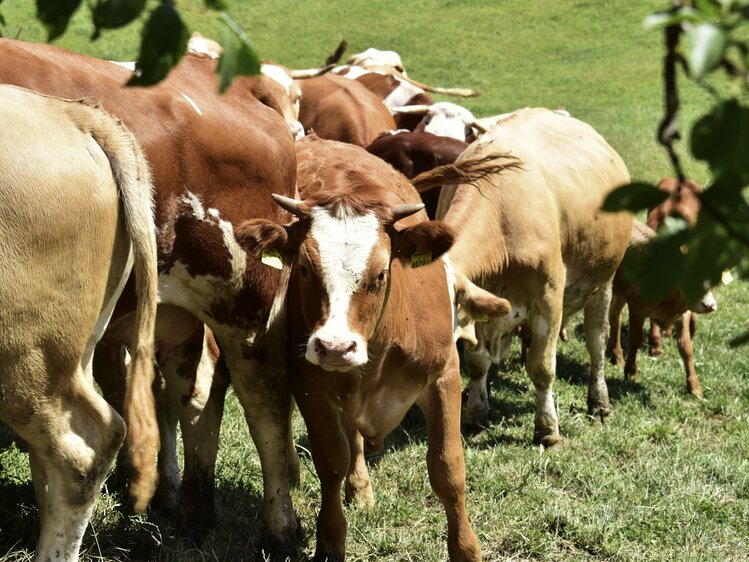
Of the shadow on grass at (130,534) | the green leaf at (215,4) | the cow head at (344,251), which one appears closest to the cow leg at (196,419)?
the shadow on grass at (130,534)

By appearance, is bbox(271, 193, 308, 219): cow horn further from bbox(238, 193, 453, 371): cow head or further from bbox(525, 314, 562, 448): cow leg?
bbox(525, 314, 562, 448): cow leg

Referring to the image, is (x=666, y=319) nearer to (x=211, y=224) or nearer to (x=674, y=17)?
(x=211, y=224)

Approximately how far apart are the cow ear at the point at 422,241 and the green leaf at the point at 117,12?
2998 mm

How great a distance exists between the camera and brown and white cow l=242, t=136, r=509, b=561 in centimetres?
417

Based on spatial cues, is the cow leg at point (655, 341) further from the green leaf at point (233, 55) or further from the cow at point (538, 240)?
the green leaf at point (233, 55)

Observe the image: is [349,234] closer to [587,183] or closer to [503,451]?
[503,451]

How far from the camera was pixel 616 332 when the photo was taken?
8.70 metres

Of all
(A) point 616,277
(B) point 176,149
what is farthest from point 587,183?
(B) point 176,149

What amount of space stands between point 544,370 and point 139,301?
3.43 m

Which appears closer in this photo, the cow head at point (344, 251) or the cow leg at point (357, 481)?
the cow head at point (344, 251)

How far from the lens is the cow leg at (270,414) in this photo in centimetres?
477

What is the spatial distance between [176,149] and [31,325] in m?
1.09

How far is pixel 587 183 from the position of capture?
23.2 ft

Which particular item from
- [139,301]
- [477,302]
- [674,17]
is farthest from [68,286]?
[674,17]
